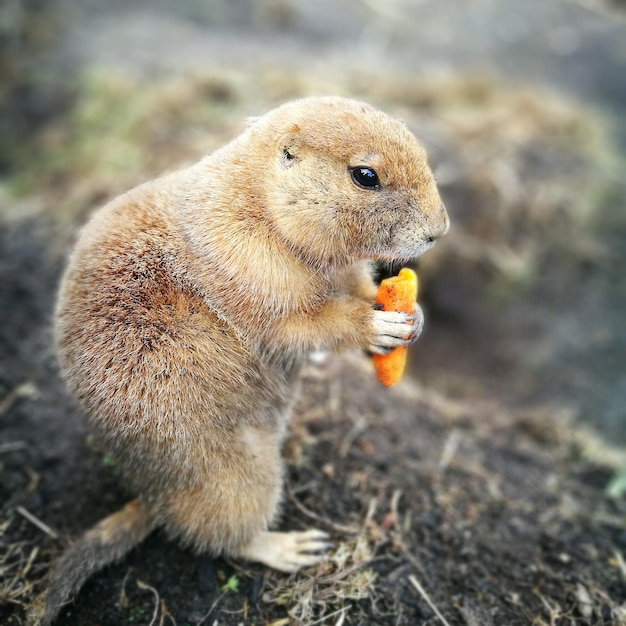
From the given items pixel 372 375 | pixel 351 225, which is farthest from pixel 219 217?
pixel 372 375

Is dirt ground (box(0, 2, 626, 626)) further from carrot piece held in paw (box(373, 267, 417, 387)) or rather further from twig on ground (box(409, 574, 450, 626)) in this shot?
carrot piece held in paw (box(373, 267, 417, 387))

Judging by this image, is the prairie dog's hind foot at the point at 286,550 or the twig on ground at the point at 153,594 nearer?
the twig on ground at the point at 153,594

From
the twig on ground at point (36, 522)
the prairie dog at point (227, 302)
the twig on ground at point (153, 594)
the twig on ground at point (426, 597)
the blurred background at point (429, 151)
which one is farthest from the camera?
the blurred background at point (429, 151)

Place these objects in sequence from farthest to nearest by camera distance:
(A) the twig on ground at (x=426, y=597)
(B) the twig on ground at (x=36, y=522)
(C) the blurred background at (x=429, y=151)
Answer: (C) the blurred background at (x=429, y=151) < (B) the twig on ground at (x=36, y=522) < (A) the twig on ground at (x=426, y=597)

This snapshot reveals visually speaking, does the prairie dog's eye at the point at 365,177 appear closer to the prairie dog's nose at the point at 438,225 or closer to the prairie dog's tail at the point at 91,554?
the prairie dog's nose at the point at 438,225

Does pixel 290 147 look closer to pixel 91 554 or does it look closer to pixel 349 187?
Result: pixel 349 187

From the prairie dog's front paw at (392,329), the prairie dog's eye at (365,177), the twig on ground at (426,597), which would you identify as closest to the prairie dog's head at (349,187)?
the prairie dog's eye at (365,177)
